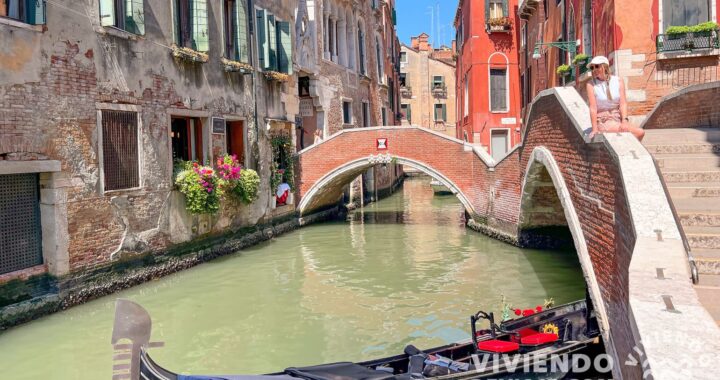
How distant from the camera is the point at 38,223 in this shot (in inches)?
289

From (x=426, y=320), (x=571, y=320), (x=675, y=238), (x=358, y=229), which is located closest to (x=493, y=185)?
(x=358, y=229)

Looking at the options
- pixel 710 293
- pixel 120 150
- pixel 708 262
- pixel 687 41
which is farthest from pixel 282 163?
pixel 710 293

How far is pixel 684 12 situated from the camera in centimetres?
919

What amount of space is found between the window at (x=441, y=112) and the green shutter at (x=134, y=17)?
2789 centimetres

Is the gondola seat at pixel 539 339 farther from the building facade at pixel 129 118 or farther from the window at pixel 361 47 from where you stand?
the window at pixel 361 47

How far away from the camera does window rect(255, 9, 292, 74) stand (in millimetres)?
12414

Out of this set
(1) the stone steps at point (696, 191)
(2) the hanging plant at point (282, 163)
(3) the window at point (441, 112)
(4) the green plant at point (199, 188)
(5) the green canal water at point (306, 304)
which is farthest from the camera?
(3) the window at point (441, 112)

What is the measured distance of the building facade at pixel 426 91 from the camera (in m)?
35.3

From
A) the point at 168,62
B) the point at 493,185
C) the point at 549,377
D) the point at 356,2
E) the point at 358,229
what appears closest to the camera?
the point at 549,377

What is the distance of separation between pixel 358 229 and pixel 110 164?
728 centimetres

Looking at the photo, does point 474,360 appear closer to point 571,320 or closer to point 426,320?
point 571,320

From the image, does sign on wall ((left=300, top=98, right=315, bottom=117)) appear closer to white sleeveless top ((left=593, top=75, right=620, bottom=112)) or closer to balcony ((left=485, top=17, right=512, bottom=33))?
balcony ((left=485, top=17, right=512, bottom=33))

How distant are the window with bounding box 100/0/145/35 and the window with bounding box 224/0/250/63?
8.88 ft

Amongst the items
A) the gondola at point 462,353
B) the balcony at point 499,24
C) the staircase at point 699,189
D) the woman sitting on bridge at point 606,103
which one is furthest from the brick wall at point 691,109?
the balcony at point 499,24
